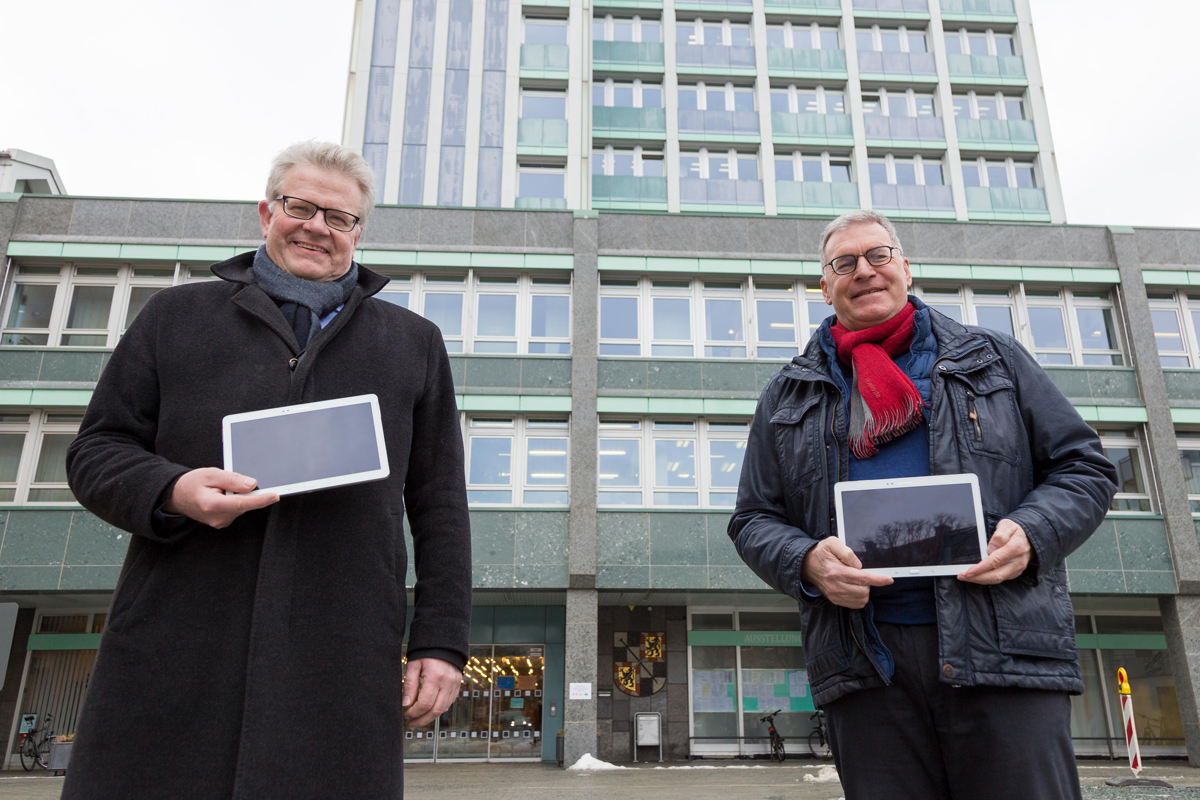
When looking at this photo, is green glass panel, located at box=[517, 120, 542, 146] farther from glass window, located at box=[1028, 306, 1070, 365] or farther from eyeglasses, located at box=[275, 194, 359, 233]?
eyeglasses, located at box=[275, 194, 359, 233]

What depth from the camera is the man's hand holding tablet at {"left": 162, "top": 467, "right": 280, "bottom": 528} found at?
1831 mm

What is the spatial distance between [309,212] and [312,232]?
57 mm

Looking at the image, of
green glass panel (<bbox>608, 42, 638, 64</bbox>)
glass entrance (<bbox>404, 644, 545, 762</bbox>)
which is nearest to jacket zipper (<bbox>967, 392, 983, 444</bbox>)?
glass entrance (<bbox>404, 644, 545, 762</bbox>)

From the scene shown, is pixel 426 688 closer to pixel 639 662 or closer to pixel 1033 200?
pixel 639 662

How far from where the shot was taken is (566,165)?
2712 centimetres

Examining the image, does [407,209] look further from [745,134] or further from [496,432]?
[745,134]

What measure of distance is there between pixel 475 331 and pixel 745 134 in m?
14.5

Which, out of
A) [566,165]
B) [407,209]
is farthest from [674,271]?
[566,165]

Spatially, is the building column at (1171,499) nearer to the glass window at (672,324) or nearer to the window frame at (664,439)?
the window frame at (664,439)

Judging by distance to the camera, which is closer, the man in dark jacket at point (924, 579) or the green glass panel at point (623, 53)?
the man in dark jacket at point (924, 579)

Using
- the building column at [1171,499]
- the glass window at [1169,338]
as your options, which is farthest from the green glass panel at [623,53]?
the glass window at [1169,338]

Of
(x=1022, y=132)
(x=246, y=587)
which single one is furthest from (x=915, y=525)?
(x=1022, y=132)

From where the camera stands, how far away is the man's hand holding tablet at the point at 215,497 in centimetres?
183

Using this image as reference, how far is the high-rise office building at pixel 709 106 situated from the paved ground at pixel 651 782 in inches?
651
